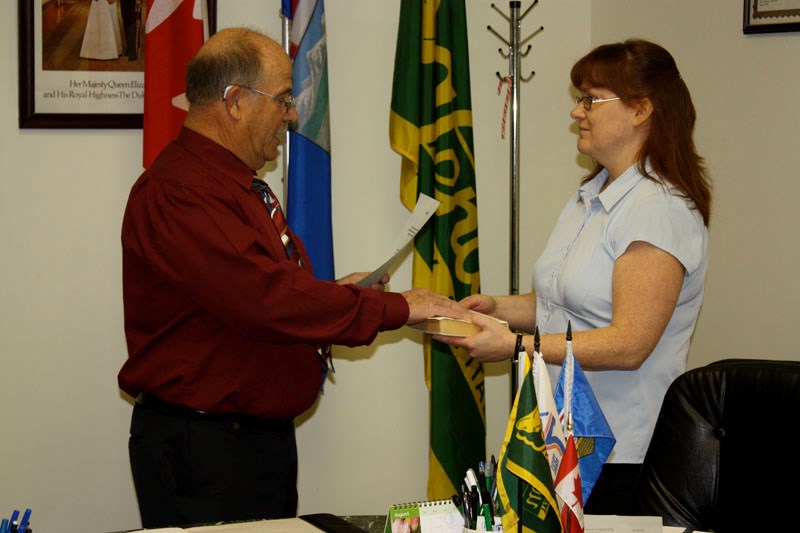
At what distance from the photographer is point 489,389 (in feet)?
13.0

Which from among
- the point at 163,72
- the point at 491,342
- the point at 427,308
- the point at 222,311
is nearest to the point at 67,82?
the point at 163,72

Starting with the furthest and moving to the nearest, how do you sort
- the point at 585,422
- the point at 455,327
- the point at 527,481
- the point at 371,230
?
the point at 371,230 → the point at 455,327 → the point at 585,422 → the point at 527,481

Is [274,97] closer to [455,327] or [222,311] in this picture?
[222,311]

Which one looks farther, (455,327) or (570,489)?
(455,327)

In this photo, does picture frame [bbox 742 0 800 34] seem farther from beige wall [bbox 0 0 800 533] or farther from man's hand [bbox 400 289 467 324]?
man's hand [bbox 400 289 467 324]

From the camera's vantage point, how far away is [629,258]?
214 centimetres

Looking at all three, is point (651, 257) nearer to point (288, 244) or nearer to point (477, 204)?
point (288, 244)

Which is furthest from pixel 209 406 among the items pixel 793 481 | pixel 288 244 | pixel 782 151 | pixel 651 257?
→ pixel 782 151

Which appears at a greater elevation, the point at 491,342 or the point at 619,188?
the point at 619,188

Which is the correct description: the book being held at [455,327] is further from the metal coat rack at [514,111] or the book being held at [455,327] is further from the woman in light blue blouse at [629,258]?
the metal coat rack at [514,111]

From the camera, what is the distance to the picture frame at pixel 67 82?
3438 mm

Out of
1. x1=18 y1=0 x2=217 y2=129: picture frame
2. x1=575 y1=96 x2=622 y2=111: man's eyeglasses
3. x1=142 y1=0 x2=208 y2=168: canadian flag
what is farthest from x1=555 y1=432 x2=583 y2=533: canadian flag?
x1=18 y1=0 x2=217 y2=129: picture frame

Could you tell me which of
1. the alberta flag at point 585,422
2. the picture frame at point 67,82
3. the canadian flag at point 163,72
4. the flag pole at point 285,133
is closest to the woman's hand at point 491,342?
the alberta flag at point 585,422

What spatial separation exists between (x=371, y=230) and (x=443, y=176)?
1.47 ft
